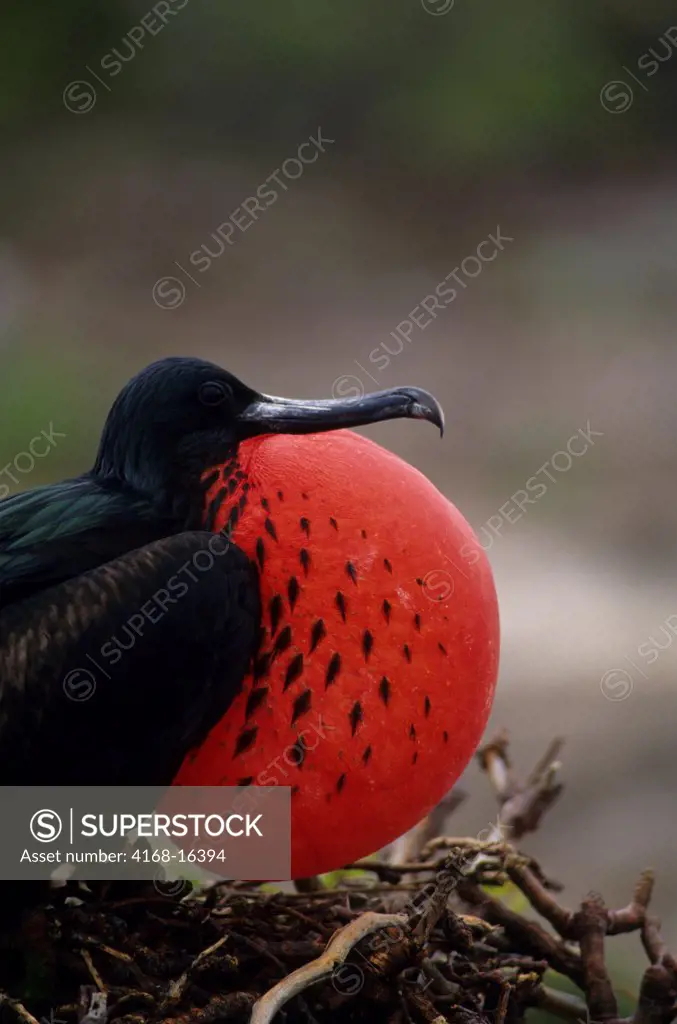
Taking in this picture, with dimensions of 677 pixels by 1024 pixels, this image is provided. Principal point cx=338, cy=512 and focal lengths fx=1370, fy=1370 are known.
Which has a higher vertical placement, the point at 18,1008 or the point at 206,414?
the point at 206,414

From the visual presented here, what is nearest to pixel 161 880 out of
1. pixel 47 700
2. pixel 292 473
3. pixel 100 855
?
pixel 100 855

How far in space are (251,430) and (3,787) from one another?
28cm

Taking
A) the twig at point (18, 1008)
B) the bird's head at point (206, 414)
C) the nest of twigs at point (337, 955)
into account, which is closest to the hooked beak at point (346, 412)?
the bird's head at point (206, 414)

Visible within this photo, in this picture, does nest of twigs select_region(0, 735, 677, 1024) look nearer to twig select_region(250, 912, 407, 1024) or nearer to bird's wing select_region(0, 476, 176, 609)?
twig select_region(250, 912, 407, 1024)

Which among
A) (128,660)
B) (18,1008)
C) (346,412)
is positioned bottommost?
(18,1008)

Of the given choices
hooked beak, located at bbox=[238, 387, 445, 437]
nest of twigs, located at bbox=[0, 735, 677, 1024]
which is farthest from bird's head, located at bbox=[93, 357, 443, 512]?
nest of twigs, located at bbox=[0, 735, 677, 1024]

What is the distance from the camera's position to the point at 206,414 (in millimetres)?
907

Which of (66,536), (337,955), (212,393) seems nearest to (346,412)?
(212,393)

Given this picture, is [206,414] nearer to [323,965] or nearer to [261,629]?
[261,629]

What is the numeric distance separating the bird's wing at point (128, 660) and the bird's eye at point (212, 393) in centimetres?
9

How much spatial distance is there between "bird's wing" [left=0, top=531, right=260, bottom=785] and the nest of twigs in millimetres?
130

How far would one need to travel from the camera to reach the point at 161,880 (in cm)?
97

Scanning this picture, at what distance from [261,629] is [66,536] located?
14 centimetres

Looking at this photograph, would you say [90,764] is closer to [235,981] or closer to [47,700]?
[47,700]
